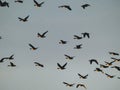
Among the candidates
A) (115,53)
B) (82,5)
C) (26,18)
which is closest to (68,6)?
(82,5)

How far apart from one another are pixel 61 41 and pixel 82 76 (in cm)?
429

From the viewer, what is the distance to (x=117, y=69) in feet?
126

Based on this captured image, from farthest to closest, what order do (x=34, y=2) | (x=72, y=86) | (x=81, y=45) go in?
(x=72, y=86)
(x=81, y=45)
(x=34, y=2)

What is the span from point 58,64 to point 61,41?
2.06 m

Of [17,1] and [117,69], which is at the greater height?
[17,1]

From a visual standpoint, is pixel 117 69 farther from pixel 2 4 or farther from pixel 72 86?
pixel 2 4

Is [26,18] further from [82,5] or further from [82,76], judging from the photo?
[82,76]

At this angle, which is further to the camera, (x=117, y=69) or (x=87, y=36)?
(x=117, y=69)

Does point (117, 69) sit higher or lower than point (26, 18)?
lower

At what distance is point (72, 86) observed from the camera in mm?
39094

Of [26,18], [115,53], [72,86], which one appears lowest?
[72,86]

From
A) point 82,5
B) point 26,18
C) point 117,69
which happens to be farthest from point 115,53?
point 26,18

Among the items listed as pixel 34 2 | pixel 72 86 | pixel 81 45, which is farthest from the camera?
pixel 72 86

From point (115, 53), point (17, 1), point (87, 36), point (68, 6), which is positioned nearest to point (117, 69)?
point (115, 53)
